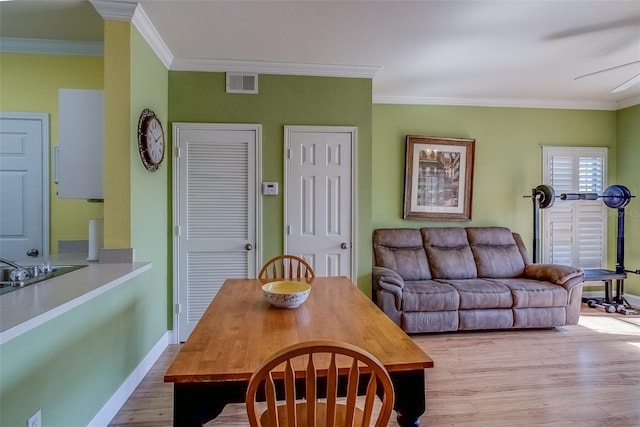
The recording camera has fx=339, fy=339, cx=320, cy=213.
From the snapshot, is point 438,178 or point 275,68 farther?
point 438,178

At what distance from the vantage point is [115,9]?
229cm

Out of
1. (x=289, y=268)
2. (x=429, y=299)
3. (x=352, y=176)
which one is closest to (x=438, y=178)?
(x=352, y=176)

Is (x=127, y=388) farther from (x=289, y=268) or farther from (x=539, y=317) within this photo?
(x=539, y=317)

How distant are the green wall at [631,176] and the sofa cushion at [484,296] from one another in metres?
2.35

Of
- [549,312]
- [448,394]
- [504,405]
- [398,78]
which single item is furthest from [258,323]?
[549,312]

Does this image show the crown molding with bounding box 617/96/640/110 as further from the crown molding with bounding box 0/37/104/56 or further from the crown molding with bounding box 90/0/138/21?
the crown molding with bounding box 0/37/104/56

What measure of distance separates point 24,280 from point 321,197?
2.32 meters

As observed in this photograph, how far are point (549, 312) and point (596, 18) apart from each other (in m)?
2.68

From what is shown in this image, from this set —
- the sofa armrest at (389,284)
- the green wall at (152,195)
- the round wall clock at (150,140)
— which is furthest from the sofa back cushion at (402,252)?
the round wall clock at (150,140)

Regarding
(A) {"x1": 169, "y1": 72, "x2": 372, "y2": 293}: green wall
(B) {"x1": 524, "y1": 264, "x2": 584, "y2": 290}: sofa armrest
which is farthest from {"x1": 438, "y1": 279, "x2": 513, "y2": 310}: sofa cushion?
(A) {"x1": 169, "y1": 72, "x2": 372, "y2": 293}: green wall

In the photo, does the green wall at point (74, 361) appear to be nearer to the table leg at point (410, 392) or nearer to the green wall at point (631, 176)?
the table leg at point (410, 392)

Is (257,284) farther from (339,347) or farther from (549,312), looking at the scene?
(549,312)

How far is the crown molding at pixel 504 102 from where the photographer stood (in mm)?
4289

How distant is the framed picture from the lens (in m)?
4.27
